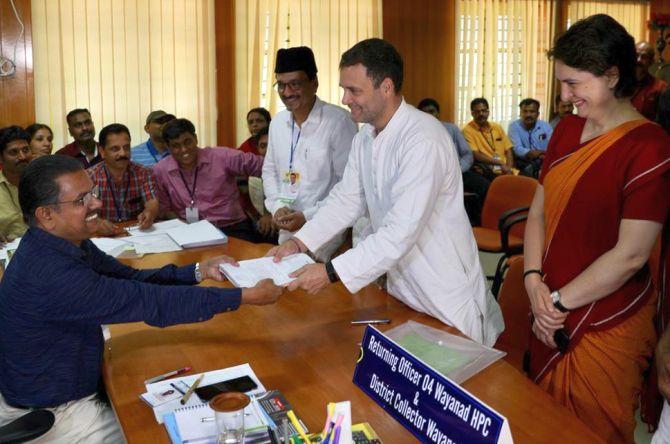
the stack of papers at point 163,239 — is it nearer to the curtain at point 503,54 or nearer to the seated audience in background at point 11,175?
the seated audience in background at point 11,175

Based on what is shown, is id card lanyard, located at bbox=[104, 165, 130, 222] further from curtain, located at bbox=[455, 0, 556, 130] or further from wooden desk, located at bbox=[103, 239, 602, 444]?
curtain, located at bbox=[455, 0, 556, 130]

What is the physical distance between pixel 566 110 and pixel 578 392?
6.32 meters

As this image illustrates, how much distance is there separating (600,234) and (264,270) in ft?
3.58

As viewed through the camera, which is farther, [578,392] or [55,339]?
[578,392]

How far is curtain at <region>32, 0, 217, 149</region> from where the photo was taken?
599 centimetres

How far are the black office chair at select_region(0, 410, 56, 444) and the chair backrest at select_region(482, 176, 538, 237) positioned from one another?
128 inches

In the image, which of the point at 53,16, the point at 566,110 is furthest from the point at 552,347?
the point at 566,110

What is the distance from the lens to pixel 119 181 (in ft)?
12.5

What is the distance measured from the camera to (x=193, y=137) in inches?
157

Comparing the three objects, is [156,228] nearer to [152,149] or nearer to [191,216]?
[191,216]

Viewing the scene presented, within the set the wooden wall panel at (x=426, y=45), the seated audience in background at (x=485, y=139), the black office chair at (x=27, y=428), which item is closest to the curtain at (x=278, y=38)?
the wooden wall panel at (x=426, y=45)

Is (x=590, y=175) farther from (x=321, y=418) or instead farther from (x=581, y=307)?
(x=321, y=418)

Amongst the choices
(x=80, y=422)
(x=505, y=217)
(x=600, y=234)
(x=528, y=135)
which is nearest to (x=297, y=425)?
(x=80, y=422)

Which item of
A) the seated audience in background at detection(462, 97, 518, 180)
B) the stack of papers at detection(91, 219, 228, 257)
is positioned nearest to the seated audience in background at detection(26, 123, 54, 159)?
the stack of papers at detection(91, 219, 228, 257)
